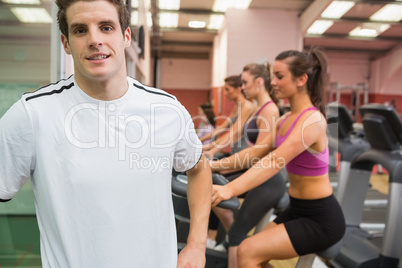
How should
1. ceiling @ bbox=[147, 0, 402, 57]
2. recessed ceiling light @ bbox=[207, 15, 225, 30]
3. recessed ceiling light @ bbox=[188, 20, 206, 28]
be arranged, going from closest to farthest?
1. ceiling @ bbox=[147, 0, 402, 57]
2. recessed ceiling light @ bbox=[207, 15, 225, 30]
3. recessed ceiling light @ bbox=[188, 20, 206, 28]

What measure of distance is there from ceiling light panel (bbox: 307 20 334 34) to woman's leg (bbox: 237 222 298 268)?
Answer: 8542 millimetres

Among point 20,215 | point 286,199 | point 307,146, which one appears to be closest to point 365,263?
point 286,199

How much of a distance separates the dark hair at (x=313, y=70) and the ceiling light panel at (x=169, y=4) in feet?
23.3

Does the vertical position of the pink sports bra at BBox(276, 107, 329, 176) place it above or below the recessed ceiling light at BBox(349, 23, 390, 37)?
below

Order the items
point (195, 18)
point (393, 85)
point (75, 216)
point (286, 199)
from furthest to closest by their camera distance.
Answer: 1. point (393, 85)
2. point (195, 18)
3. point (286, 199)
4. point (75, 216)

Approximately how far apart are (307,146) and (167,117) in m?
0.97

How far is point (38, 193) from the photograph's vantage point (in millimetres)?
904

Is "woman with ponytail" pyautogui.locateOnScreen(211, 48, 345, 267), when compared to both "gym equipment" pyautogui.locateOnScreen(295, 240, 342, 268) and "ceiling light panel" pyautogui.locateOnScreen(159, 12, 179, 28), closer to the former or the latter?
"gym equipment" pyautogui.locateOnScreen(295, 240, 342, 268)

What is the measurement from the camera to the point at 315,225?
176 centimetres

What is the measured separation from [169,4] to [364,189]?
6.98m

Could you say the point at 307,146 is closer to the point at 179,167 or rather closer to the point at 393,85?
the point at 179,167

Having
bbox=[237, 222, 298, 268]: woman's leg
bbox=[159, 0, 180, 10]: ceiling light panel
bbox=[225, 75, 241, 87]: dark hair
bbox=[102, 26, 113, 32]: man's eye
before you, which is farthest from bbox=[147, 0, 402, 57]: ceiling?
bbox=[102, 26, 113, 32]: man's eye

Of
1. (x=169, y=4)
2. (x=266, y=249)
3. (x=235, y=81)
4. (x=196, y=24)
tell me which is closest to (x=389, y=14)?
(x=196, y=24)

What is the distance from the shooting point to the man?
2.86 ft
